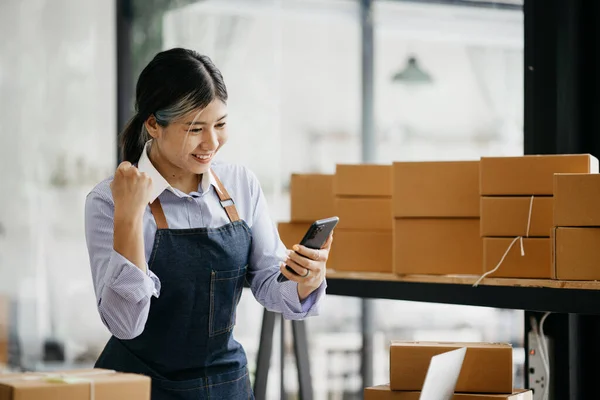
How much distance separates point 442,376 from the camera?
5.83 feet

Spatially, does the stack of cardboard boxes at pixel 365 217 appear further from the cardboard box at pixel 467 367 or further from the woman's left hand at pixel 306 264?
the woman's left hand at pixel 306 264

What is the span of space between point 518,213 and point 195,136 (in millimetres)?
1044

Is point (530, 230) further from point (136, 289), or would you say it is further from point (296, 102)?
point (296, 102)

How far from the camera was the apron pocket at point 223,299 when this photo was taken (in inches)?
77.8

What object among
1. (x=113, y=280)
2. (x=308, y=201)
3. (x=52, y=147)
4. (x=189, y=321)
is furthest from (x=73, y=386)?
(x=52, y=147)

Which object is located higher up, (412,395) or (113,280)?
(113,280)

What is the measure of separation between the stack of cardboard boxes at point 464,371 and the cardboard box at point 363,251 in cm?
80

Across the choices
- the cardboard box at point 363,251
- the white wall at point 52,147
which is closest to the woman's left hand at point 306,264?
the cardboard box at point 363,251

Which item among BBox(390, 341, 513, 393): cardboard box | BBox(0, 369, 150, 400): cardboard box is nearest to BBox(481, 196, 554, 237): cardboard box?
BBox(390, 341, 513, 393): cardboard box

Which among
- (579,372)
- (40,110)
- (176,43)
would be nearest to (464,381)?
(579,372)

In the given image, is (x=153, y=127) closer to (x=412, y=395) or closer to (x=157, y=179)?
(x=157, y=179)

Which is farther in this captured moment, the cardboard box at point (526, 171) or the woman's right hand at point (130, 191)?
the cardboard box at point (526, 171)

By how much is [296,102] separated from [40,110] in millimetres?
1396

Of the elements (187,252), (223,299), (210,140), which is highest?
(210,140)
